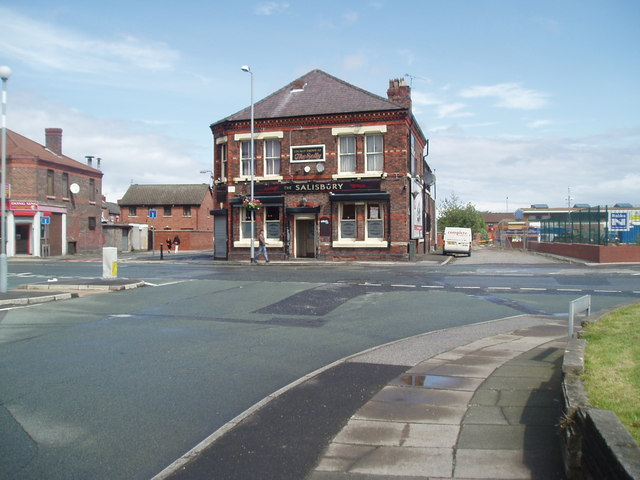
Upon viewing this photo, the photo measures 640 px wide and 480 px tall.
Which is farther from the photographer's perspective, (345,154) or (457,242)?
(457,242)

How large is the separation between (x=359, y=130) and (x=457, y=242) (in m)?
14.0

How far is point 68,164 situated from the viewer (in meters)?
44.1

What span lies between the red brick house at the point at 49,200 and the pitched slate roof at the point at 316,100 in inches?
651

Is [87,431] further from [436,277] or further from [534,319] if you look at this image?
[436,277]

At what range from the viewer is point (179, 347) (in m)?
8.64

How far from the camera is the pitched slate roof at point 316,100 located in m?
31.4

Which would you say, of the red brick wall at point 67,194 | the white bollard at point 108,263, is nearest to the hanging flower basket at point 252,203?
the white bollard at point 108,263

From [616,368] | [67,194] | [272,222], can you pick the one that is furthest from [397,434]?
[67,194]

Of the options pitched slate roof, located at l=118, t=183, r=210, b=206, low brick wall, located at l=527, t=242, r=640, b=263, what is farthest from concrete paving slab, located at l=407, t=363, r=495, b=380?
pitched slate roof, located at l=118, t=183, r=210, b=206

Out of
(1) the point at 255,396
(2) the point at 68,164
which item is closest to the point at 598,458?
(1) the point at 255,396

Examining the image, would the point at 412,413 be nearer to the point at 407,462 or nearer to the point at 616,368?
the point at 407,462

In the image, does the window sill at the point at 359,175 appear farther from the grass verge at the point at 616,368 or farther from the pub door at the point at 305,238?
the grass verge at the point at 616,368

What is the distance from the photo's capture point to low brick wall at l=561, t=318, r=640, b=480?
286 cm

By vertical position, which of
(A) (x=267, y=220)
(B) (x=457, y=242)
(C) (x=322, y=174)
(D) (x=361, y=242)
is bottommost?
(B) (x=457, y=242)
